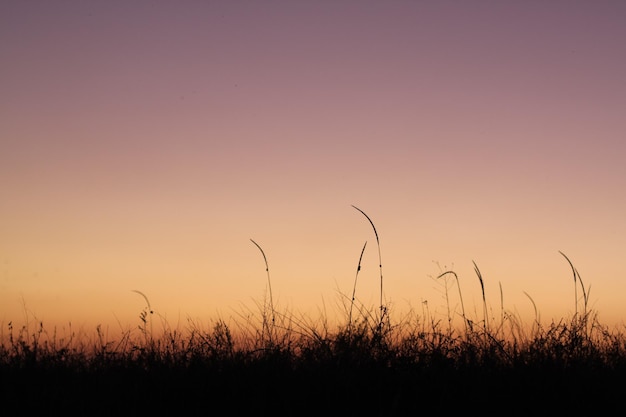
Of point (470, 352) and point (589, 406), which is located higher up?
point (470, 352)

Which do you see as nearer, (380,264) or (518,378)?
(518,378)

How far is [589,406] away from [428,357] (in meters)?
1.41

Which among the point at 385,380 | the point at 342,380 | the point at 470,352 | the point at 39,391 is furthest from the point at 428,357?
the point at 39,391

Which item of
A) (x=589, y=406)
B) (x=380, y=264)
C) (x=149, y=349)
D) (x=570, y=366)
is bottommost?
(x=589, y=406)

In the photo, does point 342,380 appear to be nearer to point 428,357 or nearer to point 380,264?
point 428,357

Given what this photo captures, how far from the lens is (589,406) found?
4.09 m

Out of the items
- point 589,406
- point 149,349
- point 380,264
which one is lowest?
point 589,406

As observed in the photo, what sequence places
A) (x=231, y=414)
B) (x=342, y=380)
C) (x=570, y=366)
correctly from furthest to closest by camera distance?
(x=570, y=366) < (x=342, y=380) < (x=231, y=414)

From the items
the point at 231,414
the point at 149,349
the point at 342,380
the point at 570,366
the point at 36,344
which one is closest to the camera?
the point at 231,414

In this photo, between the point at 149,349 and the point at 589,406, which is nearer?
the point at 589,406

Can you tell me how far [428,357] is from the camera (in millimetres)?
5219

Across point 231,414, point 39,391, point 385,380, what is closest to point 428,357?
point 385,380

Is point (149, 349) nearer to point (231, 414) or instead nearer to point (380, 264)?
point (231, 414)

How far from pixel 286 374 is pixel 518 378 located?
1714 mm
